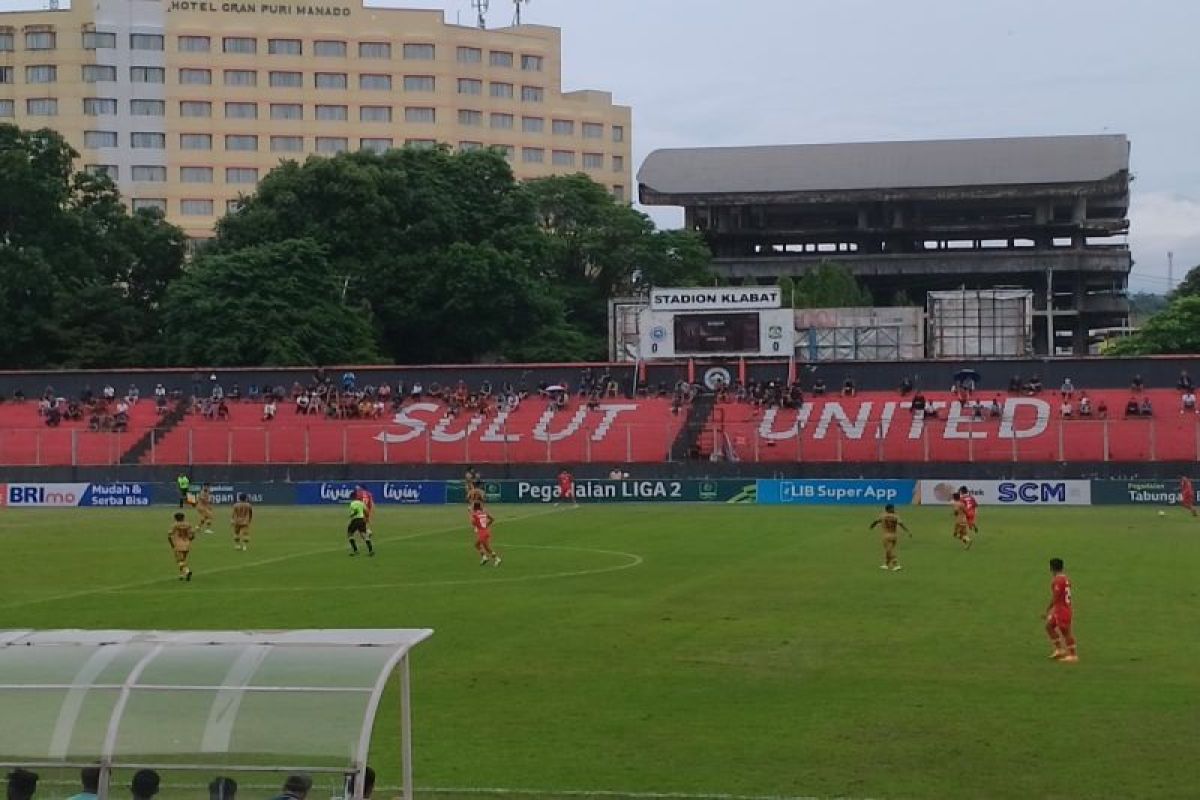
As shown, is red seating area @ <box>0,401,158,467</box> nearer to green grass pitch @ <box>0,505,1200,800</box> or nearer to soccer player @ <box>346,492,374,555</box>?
green grass pitch @ <box>0,505,1200,800</box>

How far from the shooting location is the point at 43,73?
13650 cm

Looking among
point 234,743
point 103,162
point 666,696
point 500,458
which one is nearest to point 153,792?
point 234,743

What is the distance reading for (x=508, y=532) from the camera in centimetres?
5269

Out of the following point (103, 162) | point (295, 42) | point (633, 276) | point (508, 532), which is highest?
point (295, 42)

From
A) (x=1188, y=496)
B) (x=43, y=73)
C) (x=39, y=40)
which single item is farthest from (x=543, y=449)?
(x=39, y=40)

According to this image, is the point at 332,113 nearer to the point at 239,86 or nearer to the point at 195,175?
the point at 239,86

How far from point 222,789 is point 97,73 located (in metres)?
134

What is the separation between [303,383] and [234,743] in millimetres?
74843

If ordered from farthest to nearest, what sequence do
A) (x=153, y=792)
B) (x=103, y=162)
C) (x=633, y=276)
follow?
(x=103, y=162) < (x=633, y=276) < (x=153, y=792)

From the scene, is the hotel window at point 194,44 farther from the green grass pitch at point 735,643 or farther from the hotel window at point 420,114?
the green grass pitch at point 735,643

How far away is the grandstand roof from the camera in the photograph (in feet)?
420

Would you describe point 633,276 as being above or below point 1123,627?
above

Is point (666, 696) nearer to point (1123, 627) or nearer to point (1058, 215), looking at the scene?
point (1123, 627)

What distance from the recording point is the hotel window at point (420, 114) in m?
146
